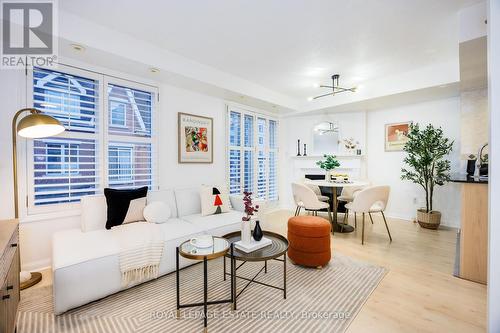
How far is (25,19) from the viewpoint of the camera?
7.07 ft

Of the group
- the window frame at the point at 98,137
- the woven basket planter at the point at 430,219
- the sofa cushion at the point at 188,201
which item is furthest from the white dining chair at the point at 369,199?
the window frame at the point at 98,137

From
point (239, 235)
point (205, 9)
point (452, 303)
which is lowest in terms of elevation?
point (452, 303)

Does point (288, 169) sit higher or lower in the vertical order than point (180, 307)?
higher

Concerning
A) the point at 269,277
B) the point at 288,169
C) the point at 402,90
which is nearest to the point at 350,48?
the point at 402,90

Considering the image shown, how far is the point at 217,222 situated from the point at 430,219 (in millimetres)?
3755

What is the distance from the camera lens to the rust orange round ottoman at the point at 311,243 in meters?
2.52

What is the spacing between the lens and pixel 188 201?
333 cm

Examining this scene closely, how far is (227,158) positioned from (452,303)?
358 centimetres

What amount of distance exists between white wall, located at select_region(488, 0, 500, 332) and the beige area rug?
89 centimetres

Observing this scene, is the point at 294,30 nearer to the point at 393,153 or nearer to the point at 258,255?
the point at 258,255

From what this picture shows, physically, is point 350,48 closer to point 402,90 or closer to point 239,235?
point 402,90

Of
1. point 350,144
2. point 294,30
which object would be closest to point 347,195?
point 350,144

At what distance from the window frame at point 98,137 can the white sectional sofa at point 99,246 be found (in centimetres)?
37

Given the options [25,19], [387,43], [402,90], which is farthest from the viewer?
[402,90]
